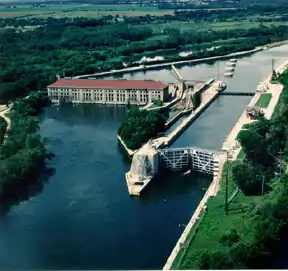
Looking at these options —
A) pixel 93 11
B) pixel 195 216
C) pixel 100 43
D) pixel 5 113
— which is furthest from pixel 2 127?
pixel 93 11

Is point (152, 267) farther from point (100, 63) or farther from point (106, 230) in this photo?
point (100, 63)

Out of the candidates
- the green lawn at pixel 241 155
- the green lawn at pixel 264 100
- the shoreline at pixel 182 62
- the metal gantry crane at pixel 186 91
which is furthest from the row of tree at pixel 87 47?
the green lawn at pixel 241 155

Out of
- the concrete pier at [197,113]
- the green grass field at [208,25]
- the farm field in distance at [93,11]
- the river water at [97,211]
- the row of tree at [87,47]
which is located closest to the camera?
the river water at [97,211]

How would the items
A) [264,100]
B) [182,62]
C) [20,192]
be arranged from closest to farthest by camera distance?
[20,192]
[264,100]
[182,62]

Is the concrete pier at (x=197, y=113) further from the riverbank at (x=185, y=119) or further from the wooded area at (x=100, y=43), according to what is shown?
the wooded area at (x=100, y=43)

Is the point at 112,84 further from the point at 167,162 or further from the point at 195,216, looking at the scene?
the point at 195,216

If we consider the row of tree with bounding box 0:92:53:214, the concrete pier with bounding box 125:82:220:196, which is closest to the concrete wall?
the row of tree with bounding box 0:92:53:214

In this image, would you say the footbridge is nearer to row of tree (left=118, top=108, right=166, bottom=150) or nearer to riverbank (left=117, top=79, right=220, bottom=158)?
riverbank (left=117, top=79, right=220, bottom=158)
